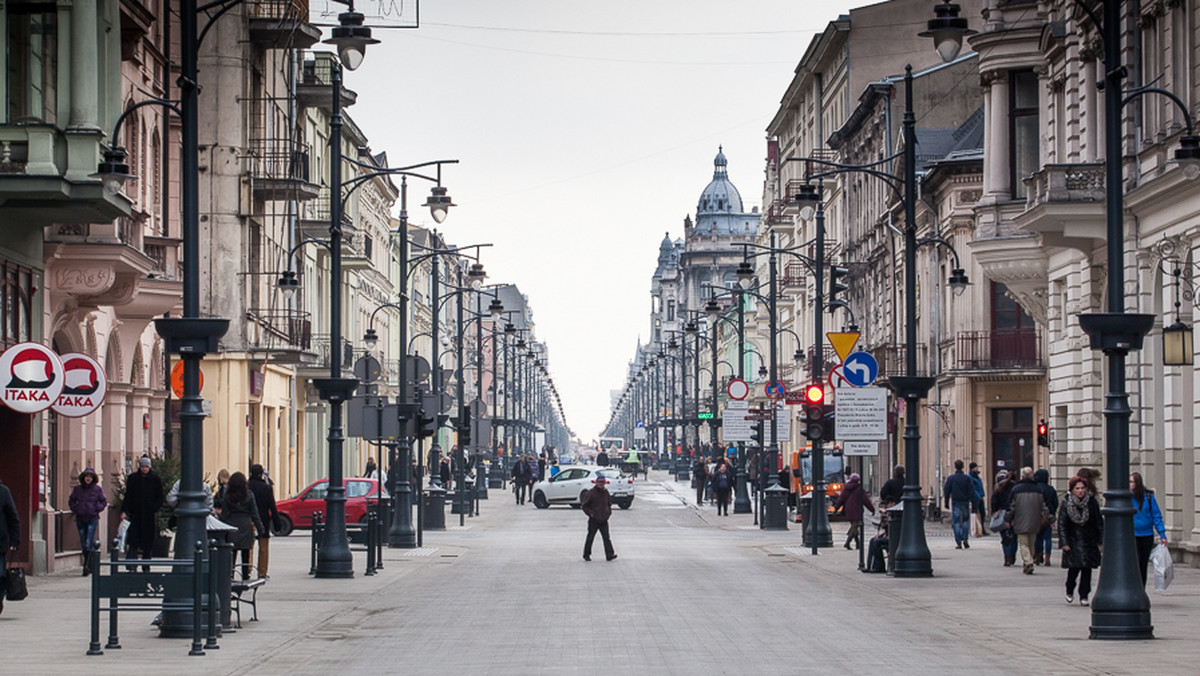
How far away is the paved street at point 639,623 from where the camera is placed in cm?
1573

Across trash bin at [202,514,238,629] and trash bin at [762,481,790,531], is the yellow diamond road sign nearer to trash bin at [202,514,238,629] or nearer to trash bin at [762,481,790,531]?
trash bin at [202,514,238,629]

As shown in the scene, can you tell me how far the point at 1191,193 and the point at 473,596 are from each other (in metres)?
11.5

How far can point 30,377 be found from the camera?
17.8 meters

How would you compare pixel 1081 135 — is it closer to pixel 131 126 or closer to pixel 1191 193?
pixel 1191 193

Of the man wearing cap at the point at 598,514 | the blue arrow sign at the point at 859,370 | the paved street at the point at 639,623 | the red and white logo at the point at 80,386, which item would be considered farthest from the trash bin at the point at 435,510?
the red and white logo at the point at 80,386

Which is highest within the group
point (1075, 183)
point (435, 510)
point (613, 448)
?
point (1075, 183)

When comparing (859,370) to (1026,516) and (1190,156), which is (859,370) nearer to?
(1026,516)

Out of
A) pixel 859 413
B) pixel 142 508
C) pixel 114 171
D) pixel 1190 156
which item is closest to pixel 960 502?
pixel 859 413

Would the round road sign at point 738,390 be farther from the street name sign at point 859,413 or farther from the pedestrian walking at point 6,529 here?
the pedestrian walking at point 6,529

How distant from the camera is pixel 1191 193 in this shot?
90.3 feet

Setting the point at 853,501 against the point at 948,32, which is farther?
the point at 853,501

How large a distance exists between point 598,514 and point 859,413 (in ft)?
19.3

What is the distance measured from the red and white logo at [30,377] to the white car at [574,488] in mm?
45562

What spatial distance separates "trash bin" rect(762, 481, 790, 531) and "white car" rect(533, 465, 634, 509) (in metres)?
17.2
